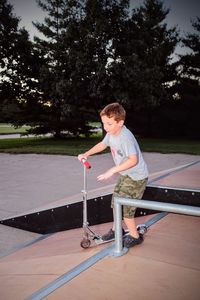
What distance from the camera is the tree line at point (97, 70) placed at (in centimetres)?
2214

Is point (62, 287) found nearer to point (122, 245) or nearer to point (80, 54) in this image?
point (122, 245)

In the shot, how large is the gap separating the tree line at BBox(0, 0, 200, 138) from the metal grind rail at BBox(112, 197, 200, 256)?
1941 cm

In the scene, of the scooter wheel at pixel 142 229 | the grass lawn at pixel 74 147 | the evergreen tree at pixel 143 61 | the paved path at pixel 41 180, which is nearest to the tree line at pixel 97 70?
the evergreen tree at pixel 143 61

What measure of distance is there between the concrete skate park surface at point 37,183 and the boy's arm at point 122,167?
→ 7.79 feet

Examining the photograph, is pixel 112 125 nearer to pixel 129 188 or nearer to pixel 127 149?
pixel 127 149

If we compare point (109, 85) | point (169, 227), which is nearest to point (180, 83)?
point (109, 85)

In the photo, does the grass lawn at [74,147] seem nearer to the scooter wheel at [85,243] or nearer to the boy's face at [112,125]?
the scooter wheel at [85,243]

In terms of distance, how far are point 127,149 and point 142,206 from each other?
71 cm

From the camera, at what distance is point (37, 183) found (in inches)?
341

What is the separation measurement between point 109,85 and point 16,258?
1902cm

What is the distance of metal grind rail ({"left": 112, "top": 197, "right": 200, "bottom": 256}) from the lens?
7.39ft

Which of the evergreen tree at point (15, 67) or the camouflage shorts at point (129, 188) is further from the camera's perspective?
the evergreen tree at point (15, 67)

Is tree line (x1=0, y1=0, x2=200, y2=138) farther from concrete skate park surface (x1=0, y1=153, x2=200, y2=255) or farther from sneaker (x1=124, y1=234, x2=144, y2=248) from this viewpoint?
sneaker (x1=124, y1=234, x2=144, y2=248)

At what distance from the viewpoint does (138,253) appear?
9.78 feet
